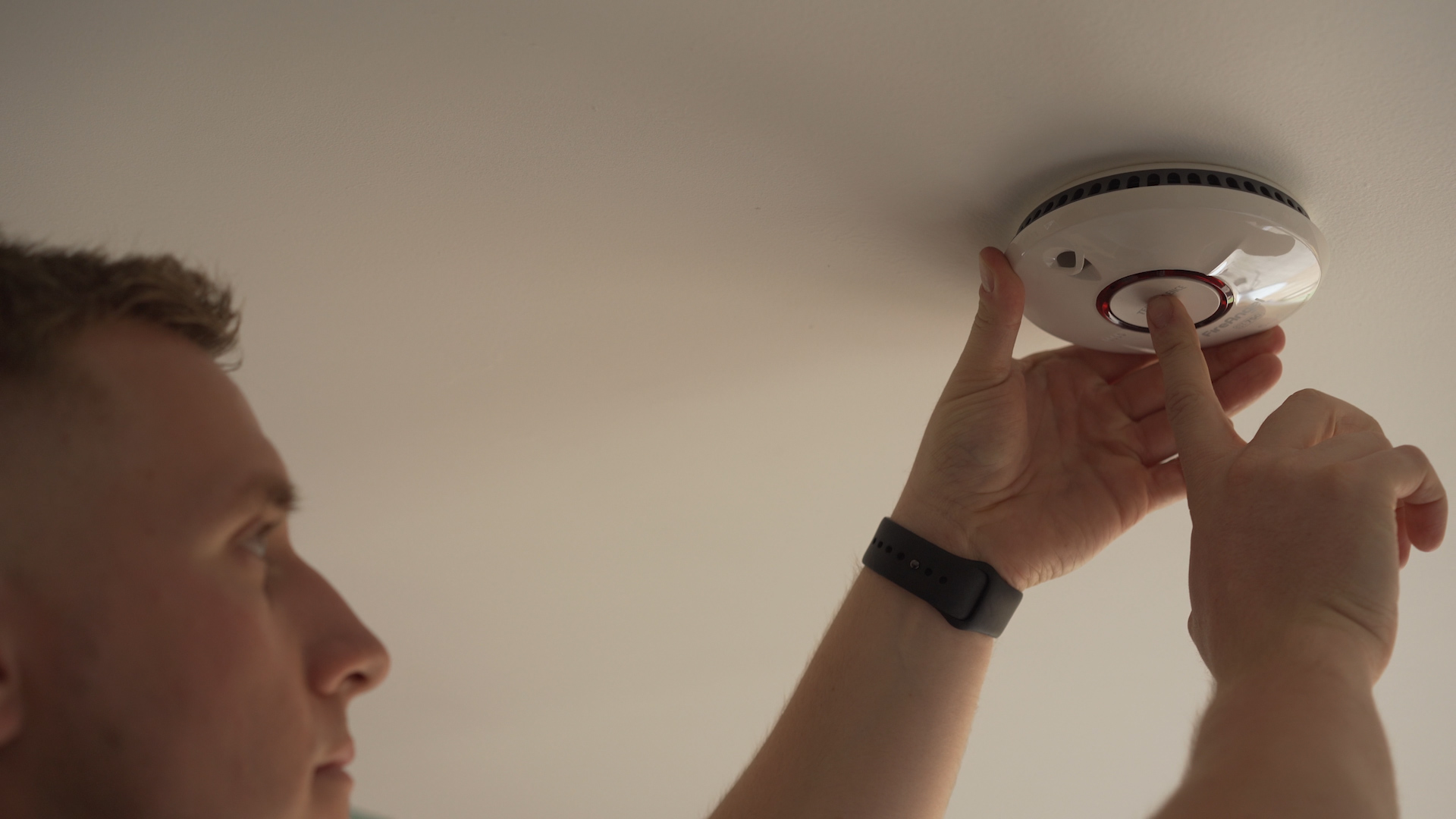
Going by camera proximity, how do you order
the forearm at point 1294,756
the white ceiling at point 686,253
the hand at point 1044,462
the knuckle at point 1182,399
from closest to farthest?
the forearm at point 1294,756
the white ceiling at point 686,253
the knuckle at point 1182,399
the hand at point 1044,462

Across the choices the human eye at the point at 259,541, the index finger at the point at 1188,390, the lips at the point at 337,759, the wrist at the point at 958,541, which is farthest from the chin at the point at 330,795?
the index finger at the point at 1188,390

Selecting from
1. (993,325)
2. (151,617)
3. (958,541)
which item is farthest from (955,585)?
(151,617)

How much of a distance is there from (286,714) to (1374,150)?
2.83 feet

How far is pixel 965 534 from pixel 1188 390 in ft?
0.93

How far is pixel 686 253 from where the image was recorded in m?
0.89

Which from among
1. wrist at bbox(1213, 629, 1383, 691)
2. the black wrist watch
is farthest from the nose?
wrist at bbox(1213, 629, 1383, 691)

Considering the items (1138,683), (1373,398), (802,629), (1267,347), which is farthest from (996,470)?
(1138,683)

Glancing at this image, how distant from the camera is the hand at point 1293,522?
2.16 feet

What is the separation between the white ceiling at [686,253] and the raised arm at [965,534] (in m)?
0.09

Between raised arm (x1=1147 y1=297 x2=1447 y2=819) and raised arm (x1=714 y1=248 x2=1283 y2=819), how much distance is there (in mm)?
170

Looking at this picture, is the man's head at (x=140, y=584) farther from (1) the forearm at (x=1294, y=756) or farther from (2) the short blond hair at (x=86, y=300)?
(1) the forearm at (x=1294, y=756)

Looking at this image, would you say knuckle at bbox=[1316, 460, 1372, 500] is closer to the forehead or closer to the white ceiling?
the white ceiling

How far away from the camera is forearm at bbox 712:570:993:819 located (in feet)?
3.15

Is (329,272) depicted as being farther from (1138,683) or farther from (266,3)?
(1138,683)
